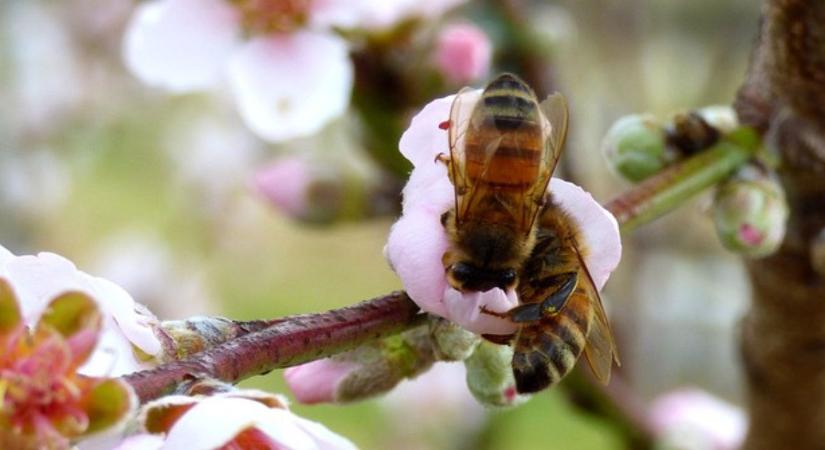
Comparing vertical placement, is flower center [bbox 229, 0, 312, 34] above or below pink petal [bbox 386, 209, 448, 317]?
below

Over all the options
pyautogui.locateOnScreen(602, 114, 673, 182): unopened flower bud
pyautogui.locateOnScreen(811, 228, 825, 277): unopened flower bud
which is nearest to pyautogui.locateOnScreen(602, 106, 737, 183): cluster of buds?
pyautogui.locateOnScreen(602, 114, 673, 182): unopened flower bud

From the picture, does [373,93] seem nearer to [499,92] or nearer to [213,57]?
[213,57]

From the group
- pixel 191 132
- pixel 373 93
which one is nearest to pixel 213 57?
pixel 373 93

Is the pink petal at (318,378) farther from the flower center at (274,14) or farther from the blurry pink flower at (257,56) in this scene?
the flower center at (274,14)

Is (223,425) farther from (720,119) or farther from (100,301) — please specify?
(720,119)

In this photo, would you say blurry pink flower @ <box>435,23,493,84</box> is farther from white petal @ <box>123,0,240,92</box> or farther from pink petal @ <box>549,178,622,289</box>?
pink petal @ <box>549,178,622,289</box>

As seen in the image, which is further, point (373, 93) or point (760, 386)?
point (373, 93)
